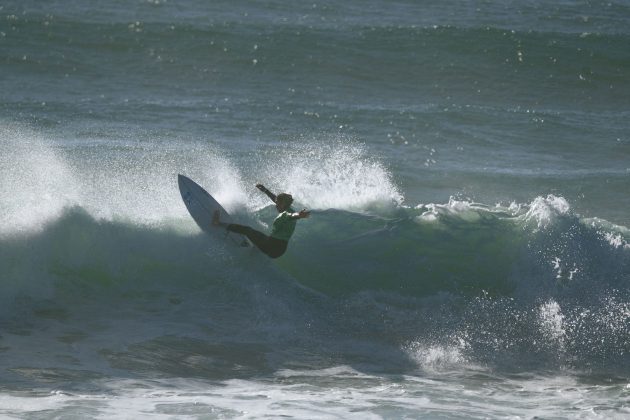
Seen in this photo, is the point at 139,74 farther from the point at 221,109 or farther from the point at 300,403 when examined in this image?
the point at 300,403

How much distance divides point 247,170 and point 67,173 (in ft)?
13.3

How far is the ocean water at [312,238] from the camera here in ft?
29.9

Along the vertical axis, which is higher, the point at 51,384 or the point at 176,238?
the point at 176,238

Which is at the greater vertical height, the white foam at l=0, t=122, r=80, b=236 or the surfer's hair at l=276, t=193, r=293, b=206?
the white foam at l=0, t=122, r=80, b=236

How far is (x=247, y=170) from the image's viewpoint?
17.1m

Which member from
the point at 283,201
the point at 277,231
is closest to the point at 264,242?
the point at 277,231

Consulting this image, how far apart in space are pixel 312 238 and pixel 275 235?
1748 millimetres

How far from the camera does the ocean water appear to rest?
9109mm

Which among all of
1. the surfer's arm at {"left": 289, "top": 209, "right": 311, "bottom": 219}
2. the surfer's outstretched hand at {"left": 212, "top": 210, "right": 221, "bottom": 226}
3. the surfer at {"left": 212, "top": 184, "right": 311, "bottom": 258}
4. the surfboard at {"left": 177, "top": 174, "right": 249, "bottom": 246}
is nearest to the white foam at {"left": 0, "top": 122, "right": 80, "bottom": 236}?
the surfboard at {"left": 177, "top": 174, "right": 249, "bottom": 246}

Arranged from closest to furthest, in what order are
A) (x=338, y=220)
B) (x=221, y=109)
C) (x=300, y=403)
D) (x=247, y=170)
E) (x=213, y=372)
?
(x=300, y=403) < (x=213, y=372) < (x=338, y=220) < (x=247, y=170) < (x=221, y=109)

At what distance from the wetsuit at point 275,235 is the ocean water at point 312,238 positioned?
0.54 metres

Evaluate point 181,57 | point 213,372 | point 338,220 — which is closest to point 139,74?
point 181,57

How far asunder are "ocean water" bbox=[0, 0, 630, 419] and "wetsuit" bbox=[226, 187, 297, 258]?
0.54 m

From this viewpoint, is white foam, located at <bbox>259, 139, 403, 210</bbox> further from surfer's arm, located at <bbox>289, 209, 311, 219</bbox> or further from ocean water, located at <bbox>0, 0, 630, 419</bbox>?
surfer's arm, located at <bbox>289, 209, 311, 219</bbox>
